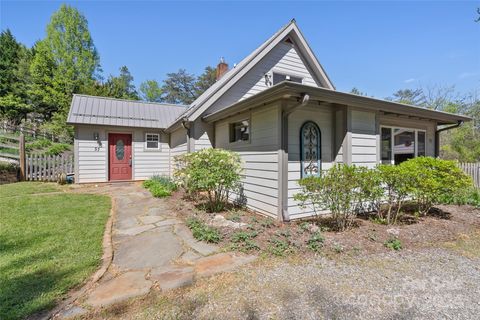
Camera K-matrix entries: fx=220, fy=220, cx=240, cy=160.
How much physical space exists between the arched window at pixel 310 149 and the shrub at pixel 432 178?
1684 mm

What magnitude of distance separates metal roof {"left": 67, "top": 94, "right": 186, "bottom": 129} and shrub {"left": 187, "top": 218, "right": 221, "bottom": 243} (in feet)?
25.7

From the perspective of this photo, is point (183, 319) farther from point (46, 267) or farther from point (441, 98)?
point (441, 98)

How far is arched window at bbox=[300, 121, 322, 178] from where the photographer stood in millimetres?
5031

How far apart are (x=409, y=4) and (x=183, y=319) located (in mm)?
10325

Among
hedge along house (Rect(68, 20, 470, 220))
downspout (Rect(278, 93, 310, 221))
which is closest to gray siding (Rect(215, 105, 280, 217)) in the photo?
hedge along house (Rect(68, 20, 470, 220))

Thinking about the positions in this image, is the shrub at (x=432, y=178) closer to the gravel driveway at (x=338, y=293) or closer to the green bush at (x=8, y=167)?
the gravel driveway at (x=338, y=293)

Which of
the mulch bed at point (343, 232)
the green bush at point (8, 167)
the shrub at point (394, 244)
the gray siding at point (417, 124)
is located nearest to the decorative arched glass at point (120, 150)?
the green bush at point (8, 167)

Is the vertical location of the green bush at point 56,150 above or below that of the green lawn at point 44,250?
above

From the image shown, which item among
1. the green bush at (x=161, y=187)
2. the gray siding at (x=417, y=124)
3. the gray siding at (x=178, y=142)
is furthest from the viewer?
the gray siding at (x=178, y=142)

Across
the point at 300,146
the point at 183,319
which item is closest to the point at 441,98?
the point at 300,146

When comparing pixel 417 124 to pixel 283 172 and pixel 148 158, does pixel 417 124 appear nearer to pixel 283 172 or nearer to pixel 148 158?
pixel 283 172

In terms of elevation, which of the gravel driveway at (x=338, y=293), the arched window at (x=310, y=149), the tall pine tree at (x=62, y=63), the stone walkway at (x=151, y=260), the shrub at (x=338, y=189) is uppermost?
the tall pine tree at (x=62, y=63)

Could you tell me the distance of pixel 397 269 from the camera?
9.48ft

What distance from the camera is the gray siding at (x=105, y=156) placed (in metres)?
9.73
